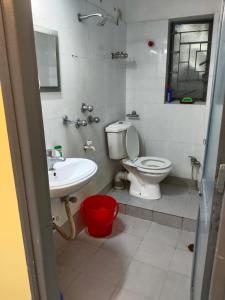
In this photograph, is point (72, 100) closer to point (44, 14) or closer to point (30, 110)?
point (44, 14)

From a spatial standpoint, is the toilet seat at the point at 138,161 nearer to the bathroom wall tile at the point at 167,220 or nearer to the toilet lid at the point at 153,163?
the toilet lid at the point at 153,163

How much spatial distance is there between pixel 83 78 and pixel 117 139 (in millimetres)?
753

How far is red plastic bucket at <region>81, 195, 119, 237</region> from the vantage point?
80.1 inches

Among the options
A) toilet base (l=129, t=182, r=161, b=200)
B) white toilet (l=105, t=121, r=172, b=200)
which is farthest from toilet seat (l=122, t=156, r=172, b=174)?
toilet base (l=129, t=182, r=161, b=200)

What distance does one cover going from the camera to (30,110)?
69cm

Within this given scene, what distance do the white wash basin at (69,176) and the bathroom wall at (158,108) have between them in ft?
4.79

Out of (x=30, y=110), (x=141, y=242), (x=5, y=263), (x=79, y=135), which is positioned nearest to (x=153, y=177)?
(x=141, y=242)

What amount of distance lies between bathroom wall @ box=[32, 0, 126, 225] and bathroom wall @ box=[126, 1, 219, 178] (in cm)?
19

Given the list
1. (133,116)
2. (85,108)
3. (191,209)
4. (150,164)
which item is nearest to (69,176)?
(85,108)

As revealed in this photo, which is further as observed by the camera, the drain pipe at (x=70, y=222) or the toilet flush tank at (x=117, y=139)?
the toilet flush tank at (x=117, y=139)

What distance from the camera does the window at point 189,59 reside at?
264cm

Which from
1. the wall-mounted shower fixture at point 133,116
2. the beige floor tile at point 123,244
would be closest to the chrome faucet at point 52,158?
the beige floor tile at point 123,244

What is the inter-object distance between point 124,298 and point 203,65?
249 centimetres

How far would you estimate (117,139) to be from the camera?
2.51 m
